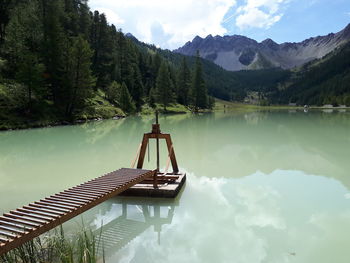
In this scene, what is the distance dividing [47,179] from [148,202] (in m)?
6.45

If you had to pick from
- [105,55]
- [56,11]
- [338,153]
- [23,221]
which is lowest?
[338,153]

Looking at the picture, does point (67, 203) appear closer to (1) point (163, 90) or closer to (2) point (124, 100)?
(2) point (124, 100)

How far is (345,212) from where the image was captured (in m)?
9.84

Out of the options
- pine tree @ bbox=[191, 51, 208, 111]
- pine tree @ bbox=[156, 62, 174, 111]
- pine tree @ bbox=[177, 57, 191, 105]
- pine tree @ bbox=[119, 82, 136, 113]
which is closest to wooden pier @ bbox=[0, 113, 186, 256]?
pine tree @ bbox=[119, 82, 136, 113]

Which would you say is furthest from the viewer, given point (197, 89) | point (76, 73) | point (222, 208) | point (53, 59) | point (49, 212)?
point (197, 89)

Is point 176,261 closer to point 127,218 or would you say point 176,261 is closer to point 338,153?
point 127,218

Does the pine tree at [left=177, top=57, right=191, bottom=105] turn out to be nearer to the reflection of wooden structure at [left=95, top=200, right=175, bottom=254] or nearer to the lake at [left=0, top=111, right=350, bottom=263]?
the lake at [left=0, top=111, right=350, bottom=263]

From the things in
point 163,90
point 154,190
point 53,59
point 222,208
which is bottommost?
point 222,208

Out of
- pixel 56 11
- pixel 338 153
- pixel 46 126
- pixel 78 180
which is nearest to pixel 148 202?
pixel 78 180

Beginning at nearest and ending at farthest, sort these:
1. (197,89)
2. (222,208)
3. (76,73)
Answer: (222,208), (76,73), (197,89)

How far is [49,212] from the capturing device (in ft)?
21.7

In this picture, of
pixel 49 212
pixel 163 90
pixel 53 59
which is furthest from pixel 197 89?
pixel 49 212

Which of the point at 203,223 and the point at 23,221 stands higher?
the point at 23,221

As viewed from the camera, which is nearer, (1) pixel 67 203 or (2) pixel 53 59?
(1) pixel 67 203
